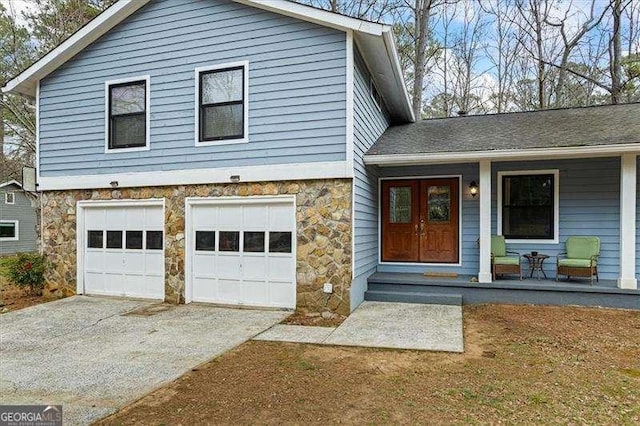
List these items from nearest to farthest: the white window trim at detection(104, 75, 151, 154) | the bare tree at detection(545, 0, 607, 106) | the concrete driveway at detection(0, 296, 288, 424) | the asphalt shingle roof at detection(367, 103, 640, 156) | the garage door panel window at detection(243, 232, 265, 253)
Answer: the concrete driveway at detection(0, 296, 288, 424)
the asphalt shingle roof at detection(367, 103, 640, 156)
the garage door panel window at detection(243, 232, 265, 253)
the white window trim at detection(104, 75, 151, 154)
the bare tree at detection(545, 0, 607, 106)

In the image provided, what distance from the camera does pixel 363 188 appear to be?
24.8ft

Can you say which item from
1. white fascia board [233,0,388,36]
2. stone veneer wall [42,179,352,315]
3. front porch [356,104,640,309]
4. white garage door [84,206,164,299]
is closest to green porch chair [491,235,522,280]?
front porch [356,104,640,309]

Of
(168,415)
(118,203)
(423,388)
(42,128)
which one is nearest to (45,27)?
(42,128)

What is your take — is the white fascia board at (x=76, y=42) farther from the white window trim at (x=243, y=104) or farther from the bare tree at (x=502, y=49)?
the bare tree at (x=502, y=49)

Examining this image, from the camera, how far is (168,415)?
3270 millimetres

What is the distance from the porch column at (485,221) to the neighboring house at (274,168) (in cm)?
3

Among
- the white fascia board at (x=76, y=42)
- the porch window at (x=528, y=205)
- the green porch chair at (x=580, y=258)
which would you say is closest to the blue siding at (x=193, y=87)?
the white fascia board at (x=76, y=42)

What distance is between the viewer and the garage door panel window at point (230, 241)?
7.41 metres

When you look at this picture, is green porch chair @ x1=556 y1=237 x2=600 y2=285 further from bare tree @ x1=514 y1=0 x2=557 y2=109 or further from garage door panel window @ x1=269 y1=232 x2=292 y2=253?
bare tree @ x1=514 y1=0 x2=557 y2=109

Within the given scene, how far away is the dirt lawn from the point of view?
128 inches

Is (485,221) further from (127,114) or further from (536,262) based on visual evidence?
(127,114)

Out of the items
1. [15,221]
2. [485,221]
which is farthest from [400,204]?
[15,221]

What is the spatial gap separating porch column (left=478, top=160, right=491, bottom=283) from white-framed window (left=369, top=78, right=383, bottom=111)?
2.68 m

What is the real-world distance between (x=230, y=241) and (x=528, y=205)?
6115 millimetres
